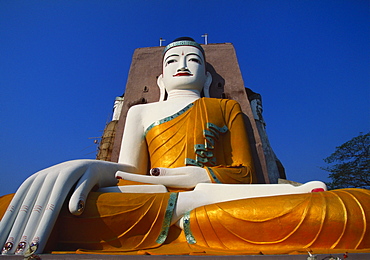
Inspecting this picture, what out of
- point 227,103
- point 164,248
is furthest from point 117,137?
point 164,248

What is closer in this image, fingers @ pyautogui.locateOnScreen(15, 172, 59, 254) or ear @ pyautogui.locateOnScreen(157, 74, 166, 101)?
fingers @ pyautogui.locateOnScreen(15, 172, 59, 254)

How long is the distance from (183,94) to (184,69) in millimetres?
427

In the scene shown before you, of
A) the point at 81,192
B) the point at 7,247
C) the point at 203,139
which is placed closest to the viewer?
the point at 7,247

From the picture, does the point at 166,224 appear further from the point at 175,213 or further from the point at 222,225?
the point at 222,225

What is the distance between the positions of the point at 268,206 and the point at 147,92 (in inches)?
153

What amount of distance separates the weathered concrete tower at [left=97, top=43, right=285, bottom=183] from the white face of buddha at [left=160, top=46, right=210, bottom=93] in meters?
0.74

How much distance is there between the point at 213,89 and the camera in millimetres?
5812

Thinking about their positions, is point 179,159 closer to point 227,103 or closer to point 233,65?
point 227,103

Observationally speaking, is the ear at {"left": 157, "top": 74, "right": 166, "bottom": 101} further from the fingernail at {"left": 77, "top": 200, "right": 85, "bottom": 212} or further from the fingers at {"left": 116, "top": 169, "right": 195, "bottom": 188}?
the fingernail at {"left": 77, "top": 200, "right": 85, "bottom": 212}

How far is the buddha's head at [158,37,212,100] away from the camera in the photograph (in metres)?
5.02

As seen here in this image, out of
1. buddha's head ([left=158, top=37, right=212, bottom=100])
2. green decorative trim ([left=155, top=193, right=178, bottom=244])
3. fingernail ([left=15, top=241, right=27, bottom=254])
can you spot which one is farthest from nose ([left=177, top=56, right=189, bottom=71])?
fingernail ([left=15, top=241, right=27, bottom=254])

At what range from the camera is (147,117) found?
466 centimetres

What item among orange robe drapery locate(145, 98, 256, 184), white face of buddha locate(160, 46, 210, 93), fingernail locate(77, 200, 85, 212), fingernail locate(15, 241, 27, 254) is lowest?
fingernail locate(15, 241, 27, 254)

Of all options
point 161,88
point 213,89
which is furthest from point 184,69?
point 213,89
